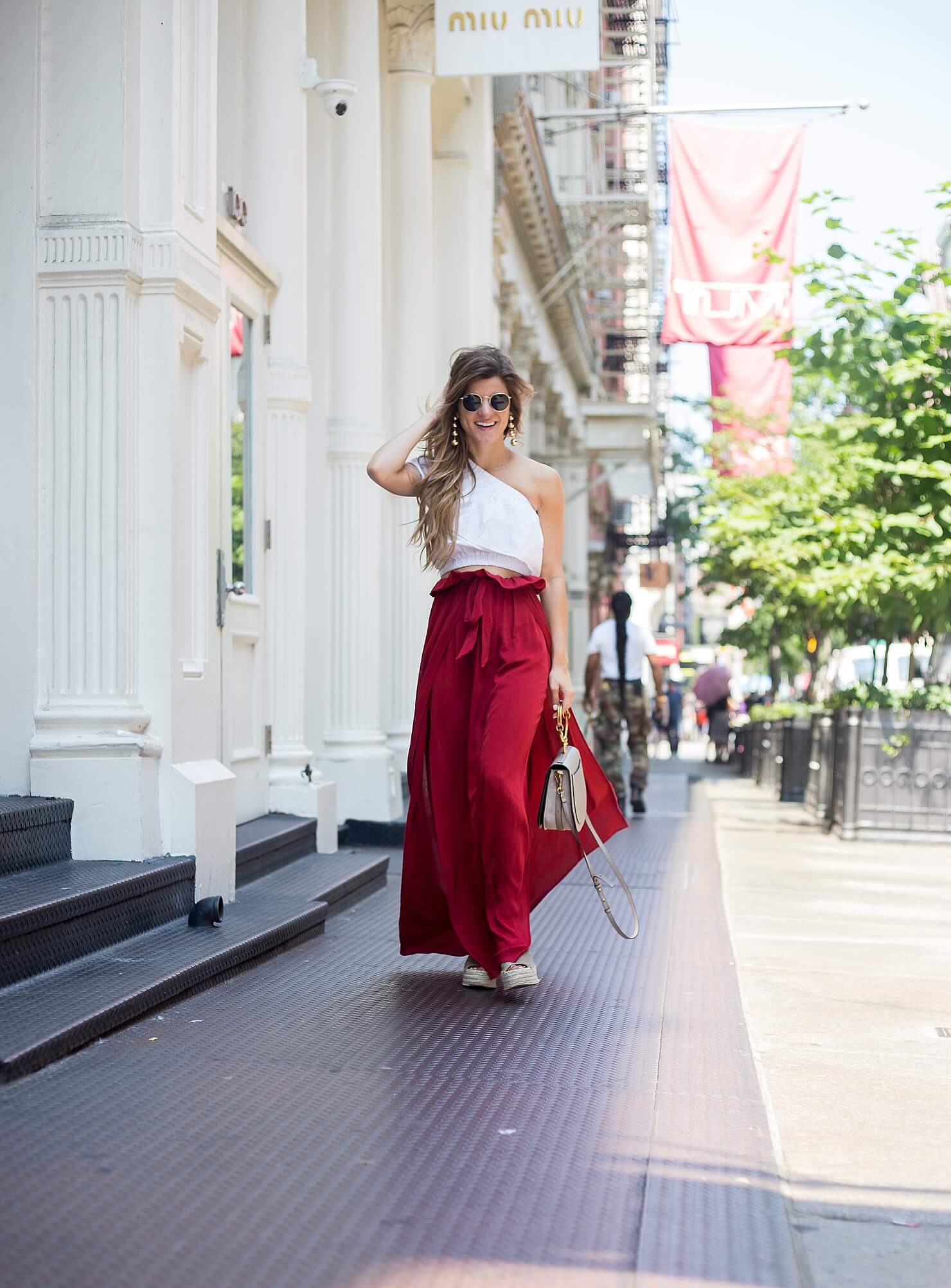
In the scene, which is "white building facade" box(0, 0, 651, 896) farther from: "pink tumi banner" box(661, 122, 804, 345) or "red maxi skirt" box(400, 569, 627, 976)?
"pink tumi banner" box(661, 122, 804, 345)

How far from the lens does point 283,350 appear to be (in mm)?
8570

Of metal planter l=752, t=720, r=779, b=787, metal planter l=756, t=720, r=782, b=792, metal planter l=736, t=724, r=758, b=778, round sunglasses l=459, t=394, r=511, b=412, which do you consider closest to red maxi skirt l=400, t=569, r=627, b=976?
round sunglasses l=459, t=394, r=511, b=412

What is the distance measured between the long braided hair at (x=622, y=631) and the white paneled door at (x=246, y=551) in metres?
5.11

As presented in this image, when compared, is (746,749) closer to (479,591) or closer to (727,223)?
(727,223)

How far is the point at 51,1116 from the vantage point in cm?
352

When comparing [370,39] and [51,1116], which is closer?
[51,1116]

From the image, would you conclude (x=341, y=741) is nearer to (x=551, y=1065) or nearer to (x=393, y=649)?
(x=393, y=649)

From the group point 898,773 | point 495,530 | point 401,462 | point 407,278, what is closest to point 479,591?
point 495,530

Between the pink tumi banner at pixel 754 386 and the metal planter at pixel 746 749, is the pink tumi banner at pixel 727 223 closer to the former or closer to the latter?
the pink tumi banner at pixel 754 386

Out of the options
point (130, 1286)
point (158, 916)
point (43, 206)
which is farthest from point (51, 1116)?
point (43, 206)

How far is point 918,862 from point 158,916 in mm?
7475

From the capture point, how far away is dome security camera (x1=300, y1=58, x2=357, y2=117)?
28.3 feet

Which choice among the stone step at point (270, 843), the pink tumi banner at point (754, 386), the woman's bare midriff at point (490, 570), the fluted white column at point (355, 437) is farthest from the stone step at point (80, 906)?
the pink tumi banner at point (754, 386)

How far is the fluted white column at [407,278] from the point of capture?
1150cm
